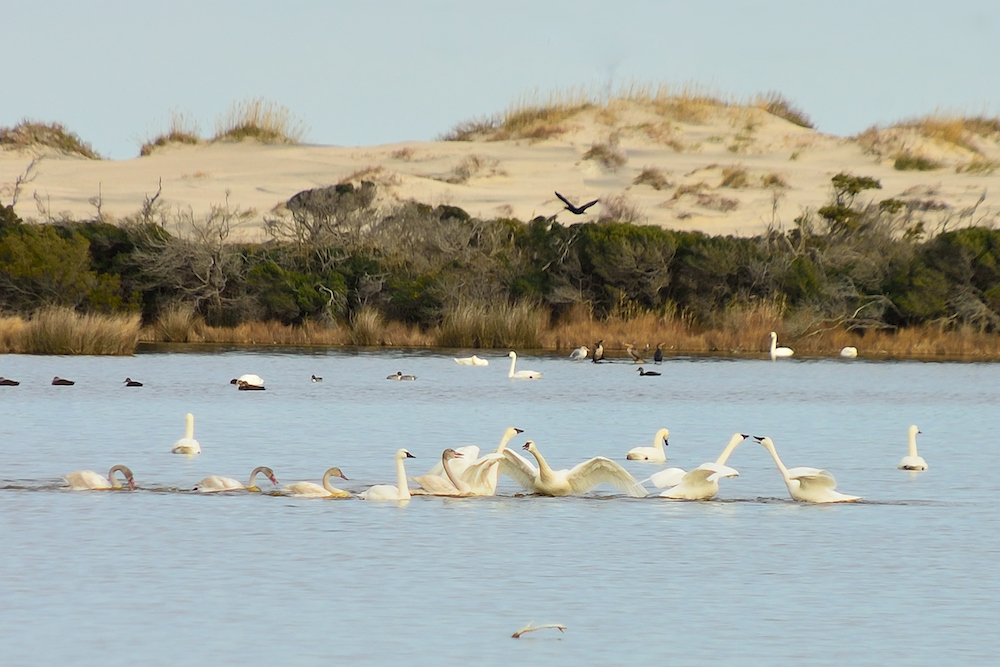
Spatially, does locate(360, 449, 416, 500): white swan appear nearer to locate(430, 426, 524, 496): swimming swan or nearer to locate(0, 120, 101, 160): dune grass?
locate(430, 426, 524, 496): swimming swan

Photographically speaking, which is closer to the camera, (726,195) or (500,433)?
(500,433)

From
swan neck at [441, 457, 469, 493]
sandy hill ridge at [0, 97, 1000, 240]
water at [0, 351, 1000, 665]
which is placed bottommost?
water at [0, 351, 1000, 665]

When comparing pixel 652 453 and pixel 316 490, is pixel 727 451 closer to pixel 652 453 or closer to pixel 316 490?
pixel 652 453

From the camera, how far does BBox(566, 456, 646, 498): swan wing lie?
13984mm

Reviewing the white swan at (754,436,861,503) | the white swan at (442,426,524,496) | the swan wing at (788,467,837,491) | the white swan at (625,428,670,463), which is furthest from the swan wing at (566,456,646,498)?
the white swan at (625,428,670,463)

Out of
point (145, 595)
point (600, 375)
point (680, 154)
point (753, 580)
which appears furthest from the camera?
point (680, 154)

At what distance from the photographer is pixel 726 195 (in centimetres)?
6400

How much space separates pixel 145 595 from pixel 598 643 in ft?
9.37

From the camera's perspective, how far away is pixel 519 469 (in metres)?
14.8

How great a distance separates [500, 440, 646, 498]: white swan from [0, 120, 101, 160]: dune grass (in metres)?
60.9

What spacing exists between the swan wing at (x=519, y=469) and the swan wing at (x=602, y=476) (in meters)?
0.44

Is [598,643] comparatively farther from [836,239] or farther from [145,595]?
[836,239]

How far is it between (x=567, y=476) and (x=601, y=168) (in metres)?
55.6

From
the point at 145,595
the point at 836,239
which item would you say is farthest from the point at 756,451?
the point at 836,239
